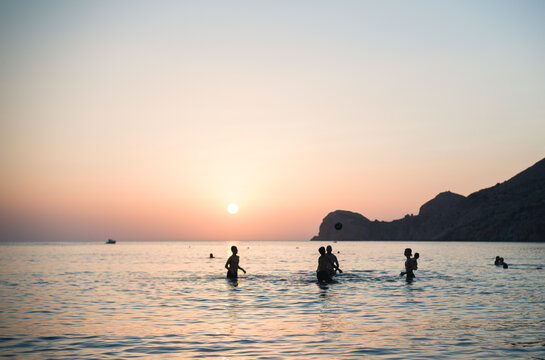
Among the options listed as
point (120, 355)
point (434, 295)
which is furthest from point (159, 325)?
point (434, 295)

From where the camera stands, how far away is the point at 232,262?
116 ft

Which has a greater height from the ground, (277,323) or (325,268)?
(325,268)

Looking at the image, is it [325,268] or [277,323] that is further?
[325,268]

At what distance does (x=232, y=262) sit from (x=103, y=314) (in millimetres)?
14667

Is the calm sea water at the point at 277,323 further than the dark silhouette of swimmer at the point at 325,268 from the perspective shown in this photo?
No

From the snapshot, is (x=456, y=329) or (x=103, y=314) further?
(x=103, y=314)

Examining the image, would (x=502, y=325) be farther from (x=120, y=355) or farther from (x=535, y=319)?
(x=120, y=355)

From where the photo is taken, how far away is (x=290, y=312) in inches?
841

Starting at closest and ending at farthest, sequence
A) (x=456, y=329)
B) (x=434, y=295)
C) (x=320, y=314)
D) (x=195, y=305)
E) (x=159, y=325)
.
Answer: (x=456, y=329), (x=159, y=325), (x=320, y=314), (x=195, y=305), (x=434, y=295)

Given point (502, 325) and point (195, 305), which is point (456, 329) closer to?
point (502, 325)

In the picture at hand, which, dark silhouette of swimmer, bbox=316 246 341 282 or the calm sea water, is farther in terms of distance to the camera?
dark silhouette of swimmer, bbox=316 246 341 282

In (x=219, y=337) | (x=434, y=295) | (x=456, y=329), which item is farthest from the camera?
(x=434, y=295)

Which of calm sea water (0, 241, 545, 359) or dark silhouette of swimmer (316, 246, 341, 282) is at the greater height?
dark silhouette of swimmer (316, 246, 341, 282)

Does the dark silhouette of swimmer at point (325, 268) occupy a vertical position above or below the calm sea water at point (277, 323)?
above
